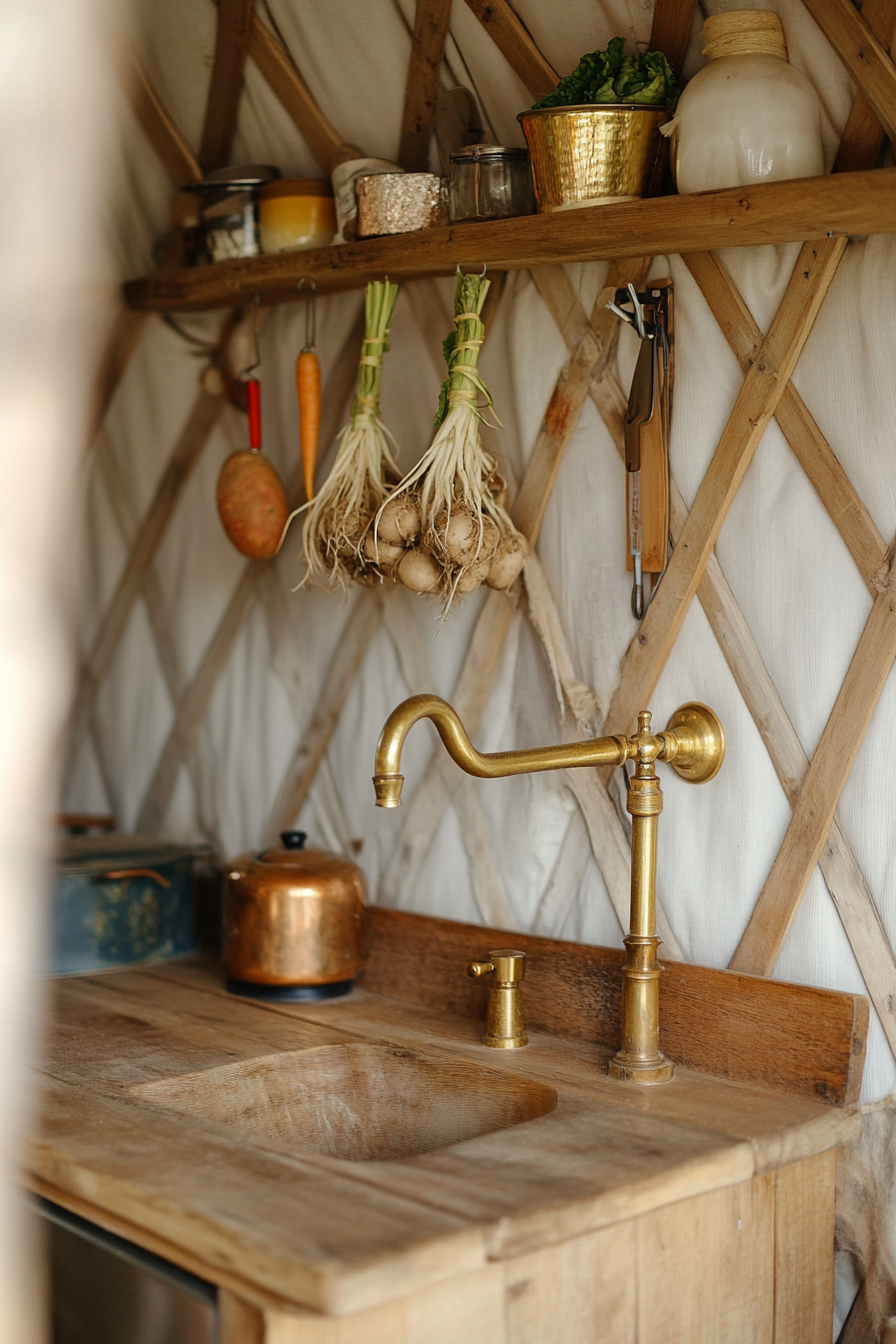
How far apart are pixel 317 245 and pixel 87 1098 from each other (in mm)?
1126

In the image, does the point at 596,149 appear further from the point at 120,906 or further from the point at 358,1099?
the point at 120,906

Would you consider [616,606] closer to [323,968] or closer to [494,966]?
[494,966]

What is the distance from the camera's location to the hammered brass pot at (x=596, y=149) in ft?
4.40

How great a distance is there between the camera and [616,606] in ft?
5.07

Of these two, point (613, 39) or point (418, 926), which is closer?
point (613, 39)

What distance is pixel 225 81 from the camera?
193 cm

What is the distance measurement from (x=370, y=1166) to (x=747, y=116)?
103 cm

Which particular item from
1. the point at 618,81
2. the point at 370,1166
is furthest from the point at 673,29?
the point at 370,1166

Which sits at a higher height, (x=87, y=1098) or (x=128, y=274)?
(x=128, y=274)

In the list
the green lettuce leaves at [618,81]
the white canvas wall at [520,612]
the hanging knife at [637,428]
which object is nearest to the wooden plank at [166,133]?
the white canvas wall at [520,612]

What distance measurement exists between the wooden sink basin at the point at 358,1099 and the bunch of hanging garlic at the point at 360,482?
58 centimetres

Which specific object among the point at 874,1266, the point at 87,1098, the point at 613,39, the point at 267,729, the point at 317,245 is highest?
the point at 613,39

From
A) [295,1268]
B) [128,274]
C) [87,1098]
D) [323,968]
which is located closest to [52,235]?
[295,1268]

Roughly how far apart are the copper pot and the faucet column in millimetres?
456
